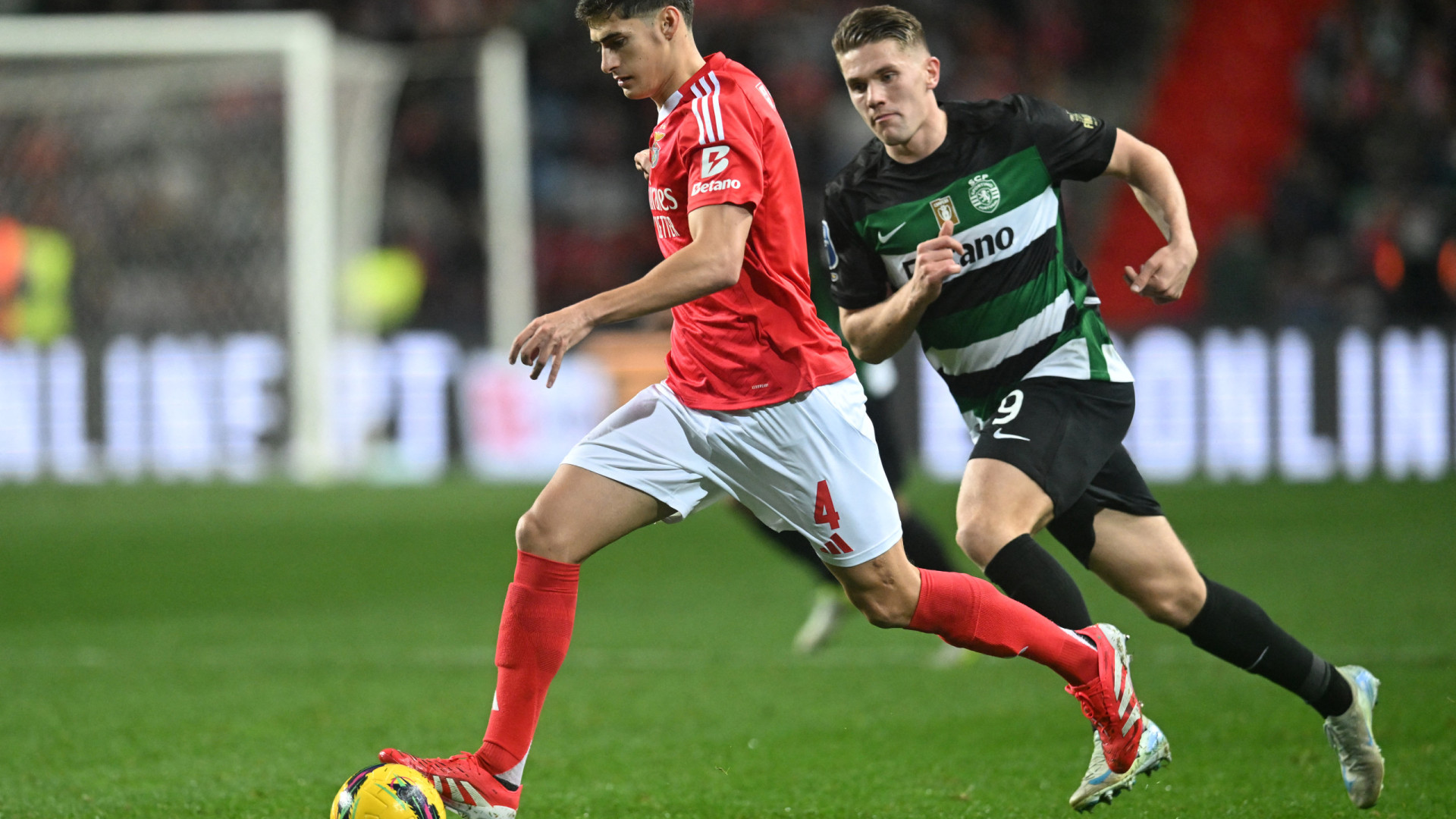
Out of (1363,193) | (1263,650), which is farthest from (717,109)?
(1363,193)

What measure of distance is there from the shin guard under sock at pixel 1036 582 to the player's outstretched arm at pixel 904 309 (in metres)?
0.59

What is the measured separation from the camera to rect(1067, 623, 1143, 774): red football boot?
372 centimetres

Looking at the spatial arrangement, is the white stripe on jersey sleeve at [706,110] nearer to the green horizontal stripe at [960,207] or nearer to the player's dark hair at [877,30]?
the player's dark hair at [877,30]

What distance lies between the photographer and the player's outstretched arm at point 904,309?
3.82 m

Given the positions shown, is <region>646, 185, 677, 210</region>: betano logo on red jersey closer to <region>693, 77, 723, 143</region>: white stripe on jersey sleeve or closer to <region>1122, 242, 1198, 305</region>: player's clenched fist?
<region>693, 77, 723, 143</region>: white stripe on jersey sleeve

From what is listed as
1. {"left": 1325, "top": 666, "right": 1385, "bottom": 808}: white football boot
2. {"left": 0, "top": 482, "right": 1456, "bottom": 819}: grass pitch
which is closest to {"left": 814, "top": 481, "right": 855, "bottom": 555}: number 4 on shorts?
{"left": 0, "top": 482, "right": 1456, "bottom": 819}: grass pitch

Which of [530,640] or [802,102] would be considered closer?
[530,640]

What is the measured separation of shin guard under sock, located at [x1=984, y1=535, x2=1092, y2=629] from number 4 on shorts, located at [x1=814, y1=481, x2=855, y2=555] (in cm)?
45

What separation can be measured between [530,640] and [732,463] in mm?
602

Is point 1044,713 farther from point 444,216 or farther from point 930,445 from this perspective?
point 444,216

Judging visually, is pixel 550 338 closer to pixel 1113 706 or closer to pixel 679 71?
pixel 679 71

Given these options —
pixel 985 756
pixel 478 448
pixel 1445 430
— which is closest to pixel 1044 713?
pixel 985 756

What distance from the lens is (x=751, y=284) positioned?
12.1 ft

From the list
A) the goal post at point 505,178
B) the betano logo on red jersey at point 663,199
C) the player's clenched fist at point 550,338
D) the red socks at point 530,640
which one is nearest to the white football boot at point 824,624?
the red socks at point 530,640
